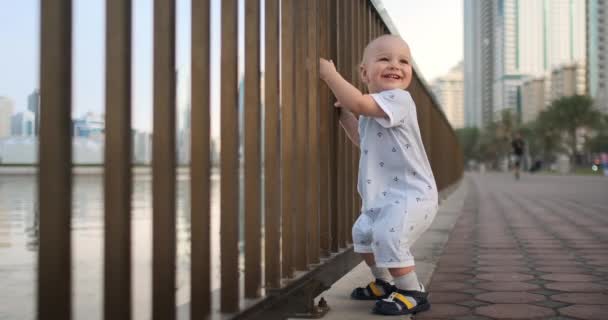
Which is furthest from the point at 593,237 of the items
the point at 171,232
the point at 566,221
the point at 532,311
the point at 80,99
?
the point at 80,99

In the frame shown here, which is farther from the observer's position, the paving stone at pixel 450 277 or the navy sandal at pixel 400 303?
the paving stone at pixel 450 277

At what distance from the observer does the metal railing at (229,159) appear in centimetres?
103

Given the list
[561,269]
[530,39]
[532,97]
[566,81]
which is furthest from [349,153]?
[530,39]

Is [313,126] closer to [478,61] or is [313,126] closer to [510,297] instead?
[510,297]

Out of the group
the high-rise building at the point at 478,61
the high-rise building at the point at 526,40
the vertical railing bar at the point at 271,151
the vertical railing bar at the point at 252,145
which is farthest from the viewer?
the high-rise building at the point at 478,61

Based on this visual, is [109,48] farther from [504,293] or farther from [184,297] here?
[504,293]

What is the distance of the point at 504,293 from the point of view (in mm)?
2586

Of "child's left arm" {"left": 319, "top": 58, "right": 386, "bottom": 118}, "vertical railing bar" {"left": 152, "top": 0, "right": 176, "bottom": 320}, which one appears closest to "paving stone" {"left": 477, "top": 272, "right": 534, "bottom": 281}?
"child's left arm" {"left": 319, "top": 58, "right": 386, "bottom": 118}

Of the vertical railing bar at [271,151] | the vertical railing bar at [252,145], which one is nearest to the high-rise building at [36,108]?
the vertical railing bar at [252,145]

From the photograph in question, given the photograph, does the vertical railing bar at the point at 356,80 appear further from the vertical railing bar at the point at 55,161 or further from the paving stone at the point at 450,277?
the vertical railing bar at the point at 55,161

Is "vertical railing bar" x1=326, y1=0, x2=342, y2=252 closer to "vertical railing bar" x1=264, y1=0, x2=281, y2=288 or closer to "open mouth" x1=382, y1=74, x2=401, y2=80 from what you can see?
"open mouth" x1=382, y1=74, x2=401, y2=80

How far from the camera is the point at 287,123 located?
2076mm

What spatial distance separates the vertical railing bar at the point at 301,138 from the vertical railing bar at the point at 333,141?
355 mm

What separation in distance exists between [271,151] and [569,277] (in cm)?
181
